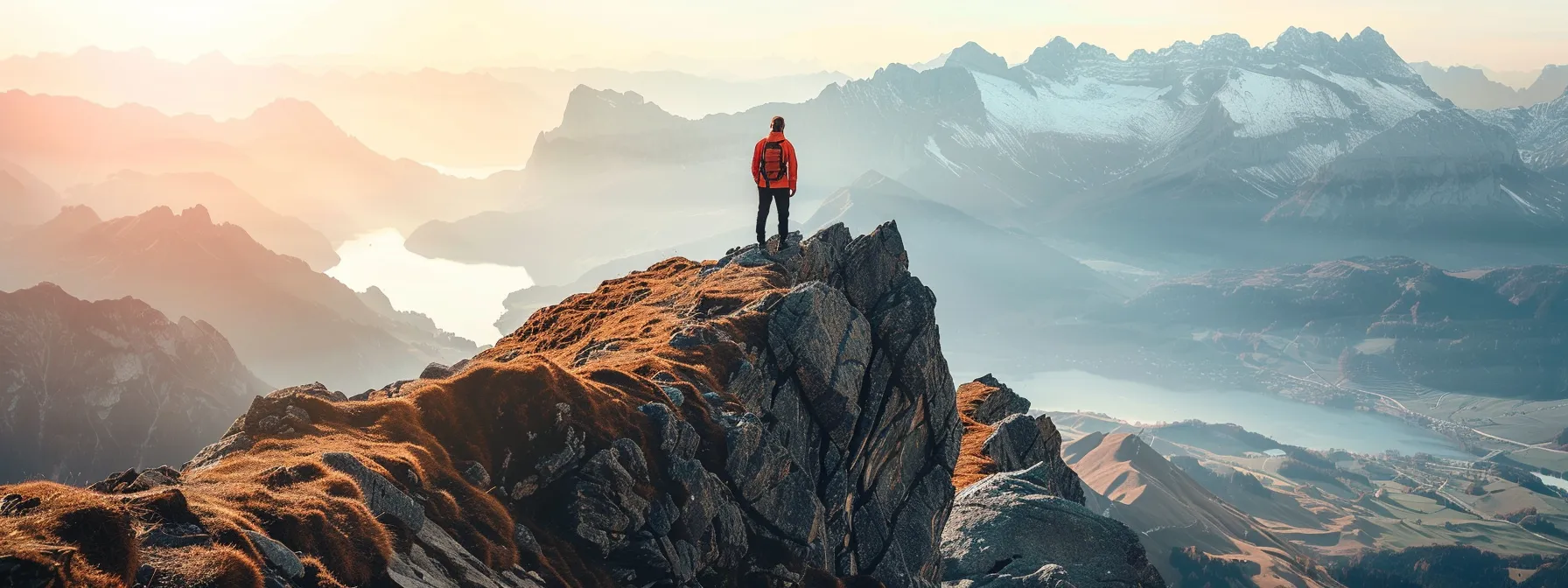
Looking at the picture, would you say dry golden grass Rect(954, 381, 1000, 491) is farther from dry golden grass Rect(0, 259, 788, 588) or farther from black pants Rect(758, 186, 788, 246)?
dry golden grass Rect(0, 259, 788, 588)

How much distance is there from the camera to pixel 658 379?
1740 inches

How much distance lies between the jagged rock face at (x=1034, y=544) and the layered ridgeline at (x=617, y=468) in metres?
0.31

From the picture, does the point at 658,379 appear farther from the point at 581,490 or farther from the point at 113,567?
the point at 113,567

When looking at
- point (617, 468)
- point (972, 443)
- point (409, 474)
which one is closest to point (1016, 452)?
point (972, 443)

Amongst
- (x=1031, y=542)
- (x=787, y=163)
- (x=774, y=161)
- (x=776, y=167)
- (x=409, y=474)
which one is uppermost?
(x=774, y=161)

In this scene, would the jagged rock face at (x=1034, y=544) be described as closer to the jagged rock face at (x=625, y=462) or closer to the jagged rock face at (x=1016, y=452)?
the jagged rock face at (x=625, y=462)

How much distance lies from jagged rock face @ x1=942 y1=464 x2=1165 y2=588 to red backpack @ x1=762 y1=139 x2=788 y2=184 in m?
23.8

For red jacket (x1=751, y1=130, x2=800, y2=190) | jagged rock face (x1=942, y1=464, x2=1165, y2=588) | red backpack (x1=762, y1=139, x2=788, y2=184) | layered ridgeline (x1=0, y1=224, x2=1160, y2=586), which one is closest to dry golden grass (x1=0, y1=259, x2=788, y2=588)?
layered ridgeline (x1=0, y1=224, x2=1160, y2=586)

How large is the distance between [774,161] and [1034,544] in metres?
26.6

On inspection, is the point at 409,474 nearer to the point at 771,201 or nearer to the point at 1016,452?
the point at 771,201

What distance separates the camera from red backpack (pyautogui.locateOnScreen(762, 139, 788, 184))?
56125 millimetres

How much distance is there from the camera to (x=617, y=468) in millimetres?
36156

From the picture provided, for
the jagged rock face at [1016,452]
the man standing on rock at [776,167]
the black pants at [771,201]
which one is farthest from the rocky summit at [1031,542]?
the man standing on rock at [776,167]

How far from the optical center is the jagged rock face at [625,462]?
25.2 meters
